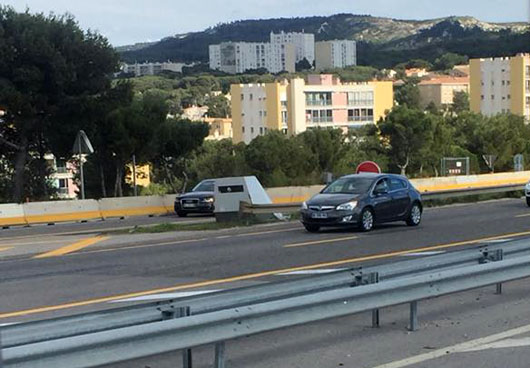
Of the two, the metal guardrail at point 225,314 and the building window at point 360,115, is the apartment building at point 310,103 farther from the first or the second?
the metal guardrail at point 225,314

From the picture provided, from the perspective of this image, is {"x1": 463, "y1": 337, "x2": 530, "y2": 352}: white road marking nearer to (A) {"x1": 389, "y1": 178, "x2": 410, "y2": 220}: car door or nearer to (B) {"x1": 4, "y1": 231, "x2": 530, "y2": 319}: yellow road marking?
(B) {"x1": 4, "y1": 231, "x2": 530, "y2": 319}: yellow road marking

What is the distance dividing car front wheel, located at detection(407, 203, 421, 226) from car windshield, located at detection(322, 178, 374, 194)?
150cm

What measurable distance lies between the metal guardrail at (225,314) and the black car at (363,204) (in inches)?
383

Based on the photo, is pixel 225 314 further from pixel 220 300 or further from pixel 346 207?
pixel 346 207

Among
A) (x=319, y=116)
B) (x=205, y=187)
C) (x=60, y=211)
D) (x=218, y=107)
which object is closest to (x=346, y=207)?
(x=205, y=187)

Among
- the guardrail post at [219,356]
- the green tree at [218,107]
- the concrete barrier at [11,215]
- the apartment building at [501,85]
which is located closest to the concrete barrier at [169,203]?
the concrete barrier at [11,215]

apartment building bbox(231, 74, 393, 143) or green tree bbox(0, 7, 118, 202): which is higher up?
apartment building bbox(231, 74, 393, 143)

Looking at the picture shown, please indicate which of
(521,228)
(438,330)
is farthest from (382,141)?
(438,330)

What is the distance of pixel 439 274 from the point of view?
8.33 metres

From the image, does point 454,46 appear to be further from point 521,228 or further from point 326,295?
point 326,295

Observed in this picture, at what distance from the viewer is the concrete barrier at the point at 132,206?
3181 cm

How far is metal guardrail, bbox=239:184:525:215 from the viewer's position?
22.5 metres

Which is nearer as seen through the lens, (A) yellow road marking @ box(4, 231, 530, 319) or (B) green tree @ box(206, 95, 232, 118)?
(A) yellow road marking @ box(4, 231, 530, 319)

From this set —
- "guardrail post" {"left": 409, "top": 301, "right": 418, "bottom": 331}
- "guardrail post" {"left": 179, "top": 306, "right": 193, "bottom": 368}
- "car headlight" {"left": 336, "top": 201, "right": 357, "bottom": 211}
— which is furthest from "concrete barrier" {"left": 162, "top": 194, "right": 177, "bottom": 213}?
"guardrail post" {"left": 179, "top": 306, "right": 193, "bottom": 368}
